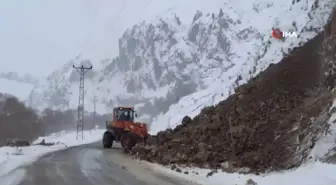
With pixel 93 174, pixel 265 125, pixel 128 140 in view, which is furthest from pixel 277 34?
pixel 93 174

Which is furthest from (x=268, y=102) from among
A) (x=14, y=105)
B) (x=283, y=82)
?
(x=14, y=105)

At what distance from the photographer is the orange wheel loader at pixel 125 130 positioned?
28094mm

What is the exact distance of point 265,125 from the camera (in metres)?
17.7

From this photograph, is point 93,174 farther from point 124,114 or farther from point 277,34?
point 277,34

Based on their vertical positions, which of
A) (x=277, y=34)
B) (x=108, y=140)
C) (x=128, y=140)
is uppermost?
(x=277, y=34)

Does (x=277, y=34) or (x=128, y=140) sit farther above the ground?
(x=277, y=34)

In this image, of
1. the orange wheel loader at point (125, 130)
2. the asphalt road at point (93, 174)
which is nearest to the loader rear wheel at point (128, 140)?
the orange wheel loader at point (125, 130)

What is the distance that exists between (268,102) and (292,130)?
386 cm

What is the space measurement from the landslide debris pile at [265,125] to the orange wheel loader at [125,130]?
3484 millimetres

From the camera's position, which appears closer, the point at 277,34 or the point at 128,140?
the point at 128,140

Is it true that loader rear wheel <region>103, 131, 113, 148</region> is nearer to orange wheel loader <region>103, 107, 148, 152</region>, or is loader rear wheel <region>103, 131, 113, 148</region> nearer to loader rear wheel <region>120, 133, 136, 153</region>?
orange wheel loader <region>103, 107, 148, 152</region>

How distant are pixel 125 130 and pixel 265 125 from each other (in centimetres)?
1327

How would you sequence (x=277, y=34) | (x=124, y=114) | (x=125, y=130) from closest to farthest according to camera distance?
1. (x=125, y=130)
2. (x=124, y=114)
3. (x=277, y=34)

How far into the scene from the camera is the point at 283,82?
68.4ft
